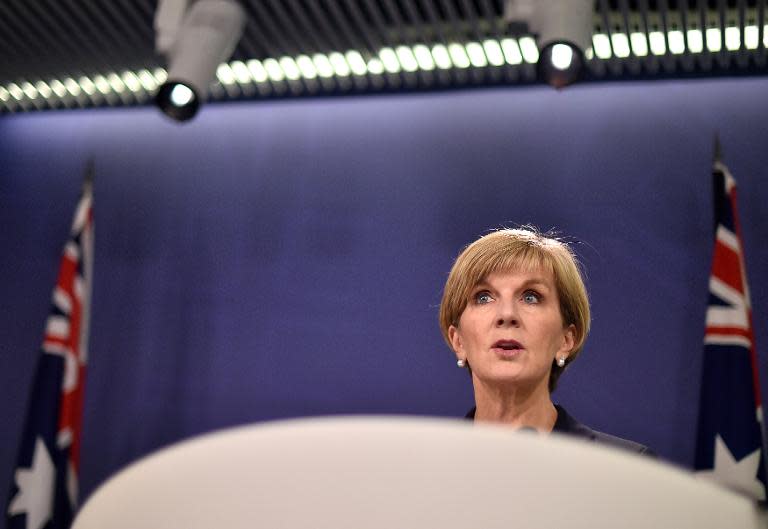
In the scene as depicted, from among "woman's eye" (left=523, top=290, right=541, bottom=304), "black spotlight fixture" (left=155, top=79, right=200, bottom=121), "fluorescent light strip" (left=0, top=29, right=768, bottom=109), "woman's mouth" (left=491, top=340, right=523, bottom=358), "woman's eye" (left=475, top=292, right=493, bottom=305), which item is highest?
"fluorescent light strip" (left=0, top=29, right=768, bottom=109)

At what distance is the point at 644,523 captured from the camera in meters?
0.34

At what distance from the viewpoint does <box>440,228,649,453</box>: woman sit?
1680mm

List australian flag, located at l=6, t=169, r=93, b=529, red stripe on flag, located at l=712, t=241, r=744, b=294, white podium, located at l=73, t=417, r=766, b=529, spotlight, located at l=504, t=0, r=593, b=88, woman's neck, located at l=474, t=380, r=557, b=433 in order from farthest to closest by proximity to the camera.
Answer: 1. australian flag, located at l=6, t=169, r=93, b=529
2. red stripe on flag, located at l=712, t=241, r=744, b=294
3. spotlight, located at l=504, t=0, r=593, b=88
4. woman's neck, located at l=474, t=380, r=557, b=433
5. white podium, located at l=73, t=417, r=766, b=529

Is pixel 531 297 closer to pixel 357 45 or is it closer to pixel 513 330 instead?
pixel 513 330

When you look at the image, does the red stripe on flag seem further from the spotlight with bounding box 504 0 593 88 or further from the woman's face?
the woman's face

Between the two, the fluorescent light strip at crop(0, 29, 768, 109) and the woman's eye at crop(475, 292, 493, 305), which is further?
the fluorescent light strip at crop(0, 29, 768, 109)

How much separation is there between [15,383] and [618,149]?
236 centimetres

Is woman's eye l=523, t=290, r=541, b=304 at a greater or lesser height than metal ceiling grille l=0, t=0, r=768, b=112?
lesser

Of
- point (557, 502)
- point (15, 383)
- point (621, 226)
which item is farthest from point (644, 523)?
point (15, 383)

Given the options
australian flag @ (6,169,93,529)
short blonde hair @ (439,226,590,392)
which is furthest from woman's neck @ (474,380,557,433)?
australian flag @ (6,169,93,529)

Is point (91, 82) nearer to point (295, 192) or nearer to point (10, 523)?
point (295, 192)

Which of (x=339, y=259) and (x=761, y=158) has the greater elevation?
(x=761, y=158)

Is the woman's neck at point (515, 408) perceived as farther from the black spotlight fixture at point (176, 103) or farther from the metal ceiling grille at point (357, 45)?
the metal ceiling grille at point (357, 45)

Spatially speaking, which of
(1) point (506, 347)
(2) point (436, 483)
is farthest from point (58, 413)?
(2) point (436, 483)
